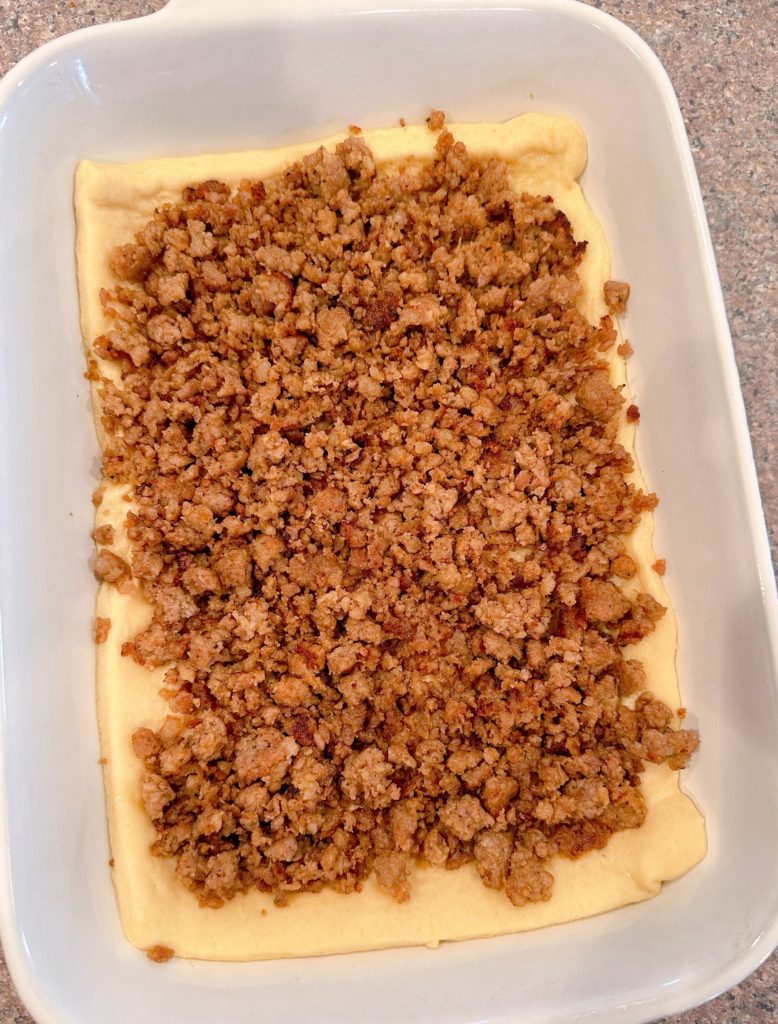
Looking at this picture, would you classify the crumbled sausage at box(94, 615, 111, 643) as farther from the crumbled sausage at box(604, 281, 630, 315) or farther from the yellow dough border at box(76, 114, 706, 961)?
the crumbled sausage at box(604, 281, 630, 315)

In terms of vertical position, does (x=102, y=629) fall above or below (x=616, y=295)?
below

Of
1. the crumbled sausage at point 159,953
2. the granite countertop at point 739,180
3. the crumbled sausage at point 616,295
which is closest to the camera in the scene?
the crumbled sausage at point 159,953

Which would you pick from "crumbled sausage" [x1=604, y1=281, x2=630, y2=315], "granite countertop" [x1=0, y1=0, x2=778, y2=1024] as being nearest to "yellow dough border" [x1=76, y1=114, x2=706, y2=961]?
"crumbled sausage" [x1=604, y1=281, x2=630, y2=315]

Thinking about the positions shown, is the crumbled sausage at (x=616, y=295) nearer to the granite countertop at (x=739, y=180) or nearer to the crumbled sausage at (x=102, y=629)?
the granite countertop at (x=739, y=180)

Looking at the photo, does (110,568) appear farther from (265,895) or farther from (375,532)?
(265,895)

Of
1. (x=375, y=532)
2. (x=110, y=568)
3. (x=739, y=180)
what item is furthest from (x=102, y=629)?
(x=739, y=180)

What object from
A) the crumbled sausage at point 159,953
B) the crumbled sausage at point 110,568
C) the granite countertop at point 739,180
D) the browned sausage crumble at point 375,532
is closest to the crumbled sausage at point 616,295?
the browned sausage crumble at point 375,532
